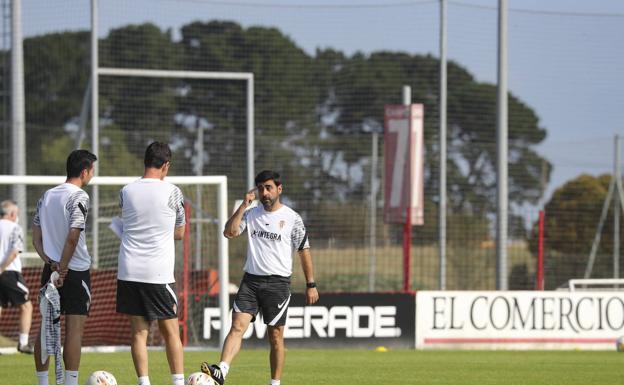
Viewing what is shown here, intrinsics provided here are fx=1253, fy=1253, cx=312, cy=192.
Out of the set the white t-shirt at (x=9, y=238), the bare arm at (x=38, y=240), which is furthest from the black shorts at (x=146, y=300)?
the white t-shirt at (x=9, y=238)

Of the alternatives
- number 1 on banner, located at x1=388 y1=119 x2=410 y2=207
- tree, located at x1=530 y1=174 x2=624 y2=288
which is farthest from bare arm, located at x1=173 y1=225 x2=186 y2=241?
tree, located at x1=530 y1=174 x2=624 y2=288

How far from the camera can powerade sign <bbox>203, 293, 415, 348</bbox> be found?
733 inches

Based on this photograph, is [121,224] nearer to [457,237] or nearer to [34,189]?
[34,189]

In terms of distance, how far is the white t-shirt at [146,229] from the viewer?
10.1m

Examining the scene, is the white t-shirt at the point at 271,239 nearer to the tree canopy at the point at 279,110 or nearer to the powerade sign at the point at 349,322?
the powerade sign at the point at 349,322

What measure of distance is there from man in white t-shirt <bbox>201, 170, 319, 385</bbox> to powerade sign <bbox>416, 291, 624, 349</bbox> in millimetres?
8037

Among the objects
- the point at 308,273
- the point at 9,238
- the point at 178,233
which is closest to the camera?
the point at 178,233

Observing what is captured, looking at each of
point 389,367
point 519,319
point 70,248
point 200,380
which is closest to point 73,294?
point 70,248

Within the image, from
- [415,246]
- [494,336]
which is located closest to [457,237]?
[415,246]

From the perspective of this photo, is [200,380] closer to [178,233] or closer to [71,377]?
[71,377]

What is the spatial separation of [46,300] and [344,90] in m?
24.0

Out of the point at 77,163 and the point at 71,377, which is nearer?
the point at 71,377

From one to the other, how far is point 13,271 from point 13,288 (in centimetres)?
24

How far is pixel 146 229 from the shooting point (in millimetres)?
10070
